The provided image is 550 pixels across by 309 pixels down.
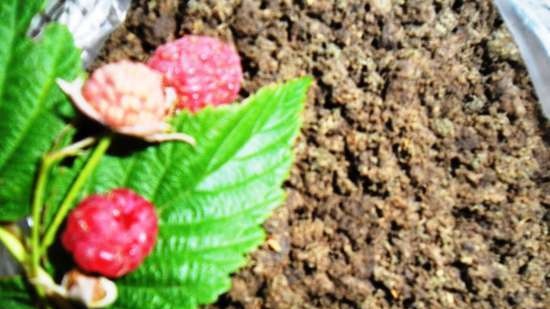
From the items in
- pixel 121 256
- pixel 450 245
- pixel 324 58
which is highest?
pixel 324 58

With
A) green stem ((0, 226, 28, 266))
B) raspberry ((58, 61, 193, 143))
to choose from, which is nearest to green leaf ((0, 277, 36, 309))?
green stem ((0, 226, 28, 266))

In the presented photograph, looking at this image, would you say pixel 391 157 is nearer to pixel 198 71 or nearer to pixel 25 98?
pixel 198 71

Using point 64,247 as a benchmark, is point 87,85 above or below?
above

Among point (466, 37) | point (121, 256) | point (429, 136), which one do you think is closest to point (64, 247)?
point (121, 256)

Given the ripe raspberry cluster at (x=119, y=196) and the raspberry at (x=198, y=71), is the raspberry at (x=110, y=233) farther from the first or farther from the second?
the raspberry at (x=198, y=71)

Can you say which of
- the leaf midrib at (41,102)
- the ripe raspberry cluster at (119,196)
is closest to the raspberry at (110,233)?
the ripe raspberry cluster at (119,196)

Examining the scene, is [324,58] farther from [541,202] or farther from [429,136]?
[541,202]

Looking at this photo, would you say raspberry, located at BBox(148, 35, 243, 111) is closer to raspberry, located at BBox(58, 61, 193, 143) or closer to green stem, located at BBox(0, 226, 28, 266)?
raspberry, located at BBox(58, 61, 193, 143)
